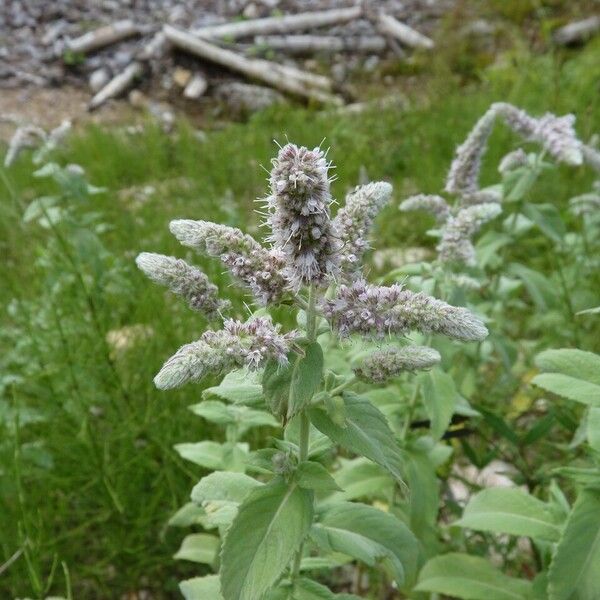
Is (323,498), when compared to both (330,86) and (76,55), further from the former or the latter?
(76,55)

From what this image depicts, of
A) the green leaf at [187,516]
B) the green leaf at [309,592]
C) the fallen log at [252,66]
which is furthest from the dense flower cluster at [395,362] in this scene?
the fallen log at [252,66]

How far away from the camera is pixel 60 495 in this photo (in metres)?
2.82

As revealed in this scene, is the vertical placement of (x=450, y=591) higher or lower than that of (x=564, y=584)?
lower

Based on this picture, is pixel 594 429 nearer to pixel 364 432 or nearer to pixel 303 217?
pixel 364 432

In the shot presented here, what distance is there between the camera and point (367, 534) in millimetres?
1781

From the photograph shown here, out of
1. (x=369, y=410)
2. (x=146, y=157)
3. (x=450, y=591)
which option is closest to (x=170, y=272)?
(x=369, y=410)

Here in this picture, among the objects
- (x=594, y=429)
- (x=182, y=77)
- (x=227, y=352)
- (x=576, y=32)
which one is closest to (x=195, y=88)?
(x=182, y=77)

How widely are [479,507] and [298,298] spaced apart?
1.06 metres

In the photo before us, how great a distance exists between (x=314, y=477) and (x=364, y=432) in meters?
0.16

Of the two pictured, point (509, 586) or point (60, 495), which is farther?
point (60, 495)

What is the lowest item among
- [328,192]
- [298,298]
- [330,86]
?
[330,86]

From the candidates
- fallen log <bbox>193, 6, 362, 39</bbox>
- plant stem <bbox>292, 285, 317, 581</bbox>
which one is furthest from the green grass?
fallen log <bbox>193, 6, 362, 39</bbox>

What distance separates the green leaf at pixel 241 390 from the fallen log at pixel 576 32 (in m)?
10.3

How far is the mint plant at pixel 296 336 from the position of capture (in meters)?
1.30
